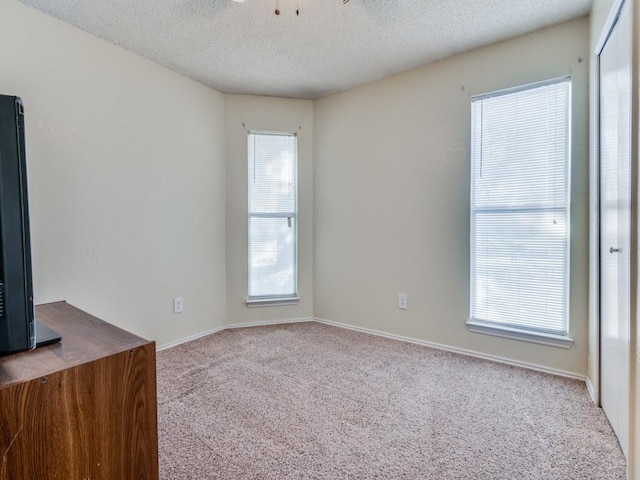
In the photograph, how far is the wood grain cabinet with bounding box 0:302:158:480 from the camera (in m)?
0.83

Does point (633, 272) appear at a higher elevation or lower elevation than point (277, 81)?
lower

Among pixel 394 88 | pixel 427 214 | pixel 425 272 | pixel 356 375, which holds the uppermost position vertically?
pixel 394 88

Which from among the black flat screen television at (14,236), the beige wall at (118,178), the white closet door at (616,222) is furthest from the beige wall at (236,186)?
the black flat screen television at (14,236)

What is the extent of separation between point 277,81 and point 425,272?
2.02m

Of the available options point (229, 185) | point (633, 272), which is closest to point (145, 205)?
point (229, 185)

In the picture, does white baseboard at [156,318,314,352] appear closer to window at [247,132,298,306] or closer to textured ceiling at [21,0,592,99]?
window at [247,132,298,306]

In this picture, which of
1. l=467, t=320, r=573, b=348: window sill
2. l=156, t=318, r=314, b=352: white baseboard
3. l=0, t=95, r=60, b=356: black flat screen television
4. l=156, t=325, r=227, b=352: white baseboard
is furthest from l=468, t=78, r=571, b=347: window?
l=0, t=95, r=60, b=356: black flat screen television

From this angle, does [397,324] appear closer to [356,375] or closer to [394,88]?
[356,375]

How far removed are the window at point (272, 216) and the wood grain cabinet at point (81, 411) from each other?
215 cm

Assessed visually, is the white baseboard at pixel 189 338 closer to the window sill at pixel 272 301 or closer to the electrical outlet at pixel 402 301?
the window sill at pixel 272 301

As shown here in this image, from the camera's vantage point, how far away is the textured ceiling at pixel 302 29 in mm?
1963

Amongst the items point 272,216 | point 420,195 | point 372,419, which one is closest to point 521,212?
point 420,195

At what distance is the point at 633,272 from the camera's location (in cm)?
135

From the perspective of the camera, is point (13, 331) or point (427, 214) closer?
point (13, 331)
